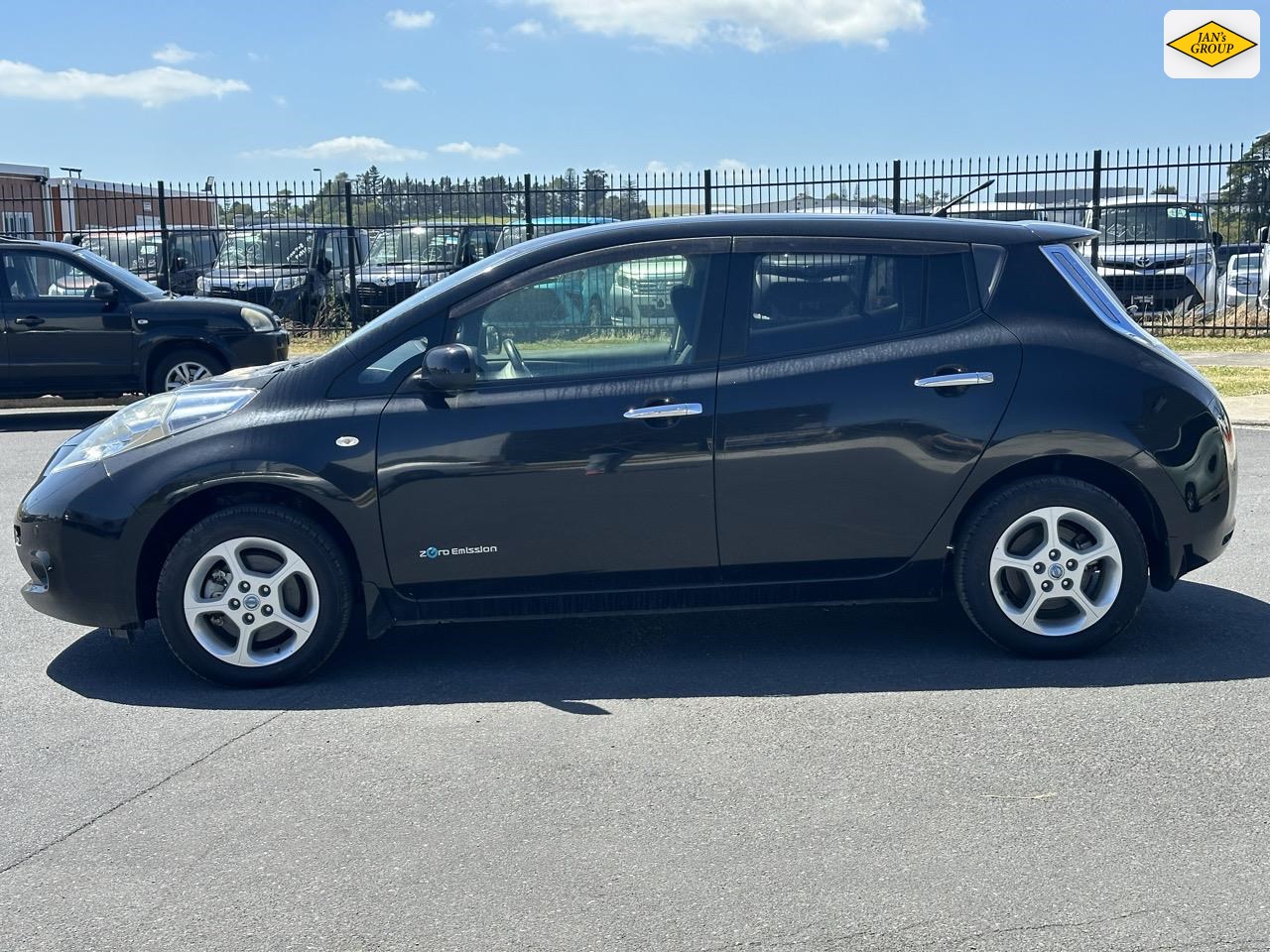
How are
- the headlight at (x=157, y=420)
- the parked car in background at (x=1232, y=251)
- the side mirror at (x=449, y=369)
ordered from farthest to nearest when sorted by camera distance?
the parked car in background at (x=1232, y=251) < the headlight at (x=157, y=420) < the side mirror at (x=449, y=369)

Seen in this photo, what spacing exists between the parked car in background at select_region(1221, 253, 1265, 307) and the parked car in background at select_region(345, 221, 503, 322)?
10.8 m

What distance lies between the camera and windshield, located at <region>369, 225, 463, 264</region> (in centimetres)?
2156

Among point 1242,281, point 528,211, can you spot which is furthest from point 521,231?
point 1242,281

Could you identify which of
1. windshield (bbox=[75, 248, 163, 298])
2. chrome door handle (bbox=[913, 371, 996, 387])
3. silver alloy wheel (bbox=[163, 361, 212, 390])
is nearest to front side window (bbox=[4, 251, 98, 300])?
windshield (bbox=[75, 248, 163, 298])

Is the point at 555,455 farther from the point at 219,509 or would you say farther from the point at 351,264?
the point at 351,264

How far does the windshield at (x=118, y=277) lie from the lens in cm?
1360

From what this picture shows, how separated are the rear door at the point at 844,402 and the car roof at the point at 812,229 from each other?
0.06 metres

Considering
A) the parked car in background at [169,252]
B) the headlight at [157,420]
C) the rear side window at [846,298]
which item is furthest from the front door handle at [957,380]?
the parked car in background at [169,252]

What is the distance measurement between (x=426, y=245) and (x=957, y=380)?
17.2 m

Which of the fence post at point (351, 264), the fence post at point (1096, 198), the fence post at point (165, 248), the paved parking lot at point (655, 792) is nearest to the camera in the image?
the paved parking lot at point (655, 792)

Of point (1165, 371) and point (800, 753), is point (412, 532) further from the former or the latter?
point (1165, 371)

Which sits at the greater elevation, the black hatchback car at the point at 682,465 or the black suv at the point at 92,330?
the black suv at the point at 92,330

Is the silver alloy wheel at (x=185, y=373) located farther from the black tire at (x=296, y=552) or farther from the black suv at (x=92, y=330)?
the black tire at (x=296, y=552)

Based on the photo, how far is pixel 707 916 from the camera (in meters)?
3.46
